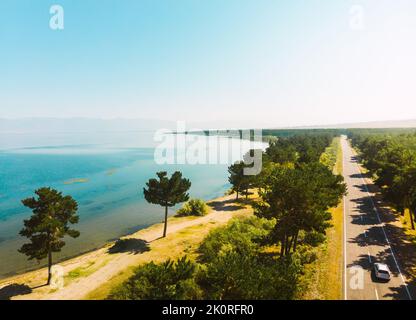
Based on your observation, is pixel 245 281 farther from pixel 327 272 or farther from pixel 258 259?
pixel 327 272

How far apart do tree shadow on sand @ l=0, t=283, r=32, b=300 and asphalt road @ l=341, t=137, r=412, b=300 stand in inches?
1250

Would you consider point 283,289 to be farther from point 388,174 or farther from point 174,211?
point 174,211

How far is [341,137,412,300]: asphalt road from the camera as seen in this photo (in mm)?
23422

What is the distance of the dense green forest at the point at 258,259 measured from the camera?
650 inches

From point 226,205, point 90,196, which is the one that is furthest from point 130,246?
point 90,196

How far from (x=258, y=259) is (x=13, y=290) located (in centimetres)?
2671

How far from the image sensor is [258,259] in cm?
2953

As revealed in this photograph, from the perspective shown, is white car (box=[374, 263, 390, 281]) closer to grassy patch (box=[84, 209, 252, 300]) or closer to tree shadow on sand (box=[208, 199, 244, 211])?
grassy patch (box=[84, 209, 252, 300])

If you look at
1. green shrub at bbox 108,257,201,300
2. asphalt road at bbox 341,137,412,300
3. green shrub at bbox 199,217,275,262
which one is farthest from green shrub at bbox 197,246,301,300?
green shrub at bbox 199,217,275,262

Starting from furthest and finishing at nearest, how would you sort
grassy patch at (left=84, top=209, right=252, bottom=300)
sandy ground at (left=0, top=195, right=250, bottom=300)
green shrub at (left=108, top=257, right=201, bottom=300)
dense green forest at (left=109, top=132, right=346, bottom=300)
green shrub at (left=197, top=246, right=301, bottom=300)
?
grassy patch at (left=84, top=209, right=252, bottom=300)
sandy ground at (left=0, top=195, right=250, bottom=300)
green shrub at (left=197, top=246, right=301, bottom=300)
dense green forest at (left=109, top=132, right=346, bottom=300)
green shrub at (left=108, top=257, right=201, bottom=300)

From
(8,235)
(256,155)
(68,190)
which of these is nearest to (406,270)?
(256,155)

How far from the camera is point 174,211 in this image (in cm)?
5903

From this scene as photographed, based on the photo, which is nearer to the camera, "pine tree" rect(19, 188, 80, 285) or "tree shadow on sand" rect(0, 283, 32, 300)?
"pine tree" rect(19, 188, 80, 285)

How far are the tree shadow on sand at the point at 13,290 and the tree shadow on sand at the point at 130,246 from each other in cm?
1046
